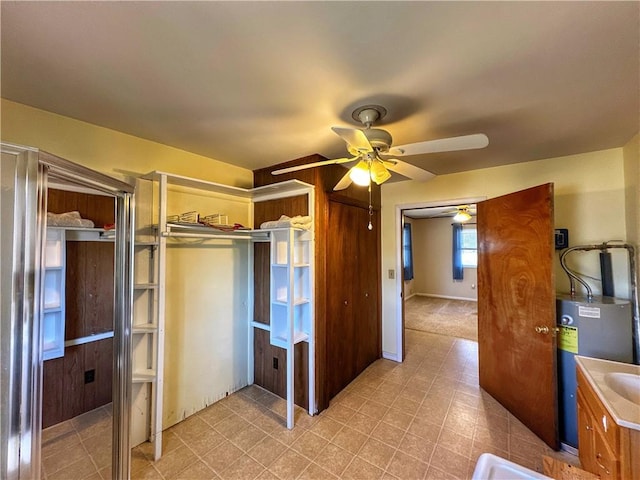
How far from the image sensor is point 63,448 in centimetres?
149

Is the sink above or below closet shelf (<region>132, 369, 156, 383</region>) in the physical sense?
above

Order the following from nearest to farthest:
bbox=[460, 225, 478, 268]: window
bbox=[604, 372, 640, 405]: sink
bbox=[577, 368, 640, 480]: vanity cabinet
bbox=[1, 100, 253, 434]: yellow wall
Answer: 1. bbox=[577, 368, 640, 480]: vanity cabinet
2. bbox=[604, 372, 640, 405]: sink
3. bbox=[1, 100, 253, 434]: yellow wall
4. bbox=[460, 225, 478, 268]: window

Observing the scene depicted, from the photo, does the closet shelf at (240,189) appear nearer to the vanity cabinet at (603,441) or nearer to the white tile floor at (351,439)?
the white tile floor at (351,439)

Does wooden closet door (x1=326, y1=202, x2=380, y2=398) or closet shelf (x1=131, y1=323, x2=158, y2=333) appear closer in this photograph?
closet shelf (x1=131, y1=323, x2=158, y2=333)

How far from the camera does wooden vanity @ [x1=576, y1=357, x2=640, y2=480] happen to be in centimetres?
113

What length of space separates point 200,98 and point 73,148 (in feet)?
3.39

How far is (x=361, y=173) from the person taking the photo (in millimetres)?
1662

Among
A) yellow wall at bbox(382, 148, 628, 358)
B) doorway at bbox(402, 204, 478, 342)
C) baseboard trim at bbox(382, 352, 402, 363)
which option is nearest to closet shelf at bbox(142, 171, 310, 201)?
yellow wall at bbox(382, 148, 628, 358)

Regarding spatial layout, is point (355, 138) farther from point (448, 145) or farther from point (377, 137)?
point (448, 145)

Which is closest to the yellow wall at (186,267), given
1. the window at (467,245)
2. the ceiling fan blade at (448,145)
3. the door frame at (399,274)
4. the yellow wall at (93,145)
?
the yellow wall at (93,145)

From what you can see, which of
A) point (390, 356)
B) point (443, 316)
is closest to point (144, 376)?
point (390, 356)

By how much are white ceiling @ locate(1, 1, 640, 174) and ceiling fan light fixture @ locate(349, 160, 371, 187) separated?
0.36 metres

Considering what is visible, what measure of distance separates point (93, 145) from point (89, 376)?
1581mm

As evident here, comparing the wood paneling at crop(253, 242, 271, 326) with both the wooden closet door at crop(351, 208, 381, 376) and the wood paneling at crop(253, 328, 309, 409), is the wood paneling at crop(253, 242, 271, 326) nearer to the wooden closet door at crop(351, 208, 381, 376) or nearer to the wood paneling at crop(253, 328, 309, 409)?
the wood paneling at crop(253, 328, 309, 409)
